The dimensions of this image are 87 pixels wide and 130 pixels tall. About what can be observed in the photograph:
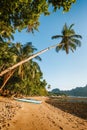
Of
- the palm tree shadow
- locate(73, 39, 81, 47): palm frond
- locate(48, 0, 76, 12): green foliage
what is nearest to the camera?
locate(48, 0, 76, 12): green foliage

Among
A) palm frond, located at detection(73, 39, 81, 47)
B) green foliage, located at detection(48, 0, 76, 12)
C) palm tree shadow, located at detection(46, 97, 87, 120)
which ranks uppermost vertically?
palm frond, located at detection(73, 39, 81, 47)

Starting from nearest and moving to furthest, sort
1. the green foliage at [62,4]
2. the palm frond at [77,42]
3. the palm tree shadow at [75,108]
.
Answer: the green foliage at [62,4]
the palm tree shadow at [75,108]
the palm frond at [77,42]

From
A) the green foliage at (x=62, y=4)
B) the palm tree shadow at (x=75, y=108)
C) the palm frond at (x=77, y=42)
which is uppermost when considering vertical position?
the palm frond at (x=77, y=42)

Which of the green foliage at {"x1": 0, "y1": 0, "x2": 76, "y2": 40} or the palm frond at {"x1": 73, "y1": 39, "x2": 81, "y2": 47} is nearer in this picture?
the green foliage at {"x1": 0, "y1": 0, "x2": 76, "y2": 40}

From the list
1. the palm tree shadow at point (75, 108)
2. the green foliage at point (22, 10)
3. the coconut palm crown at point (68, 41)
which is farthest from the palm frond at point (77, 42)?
the green foliage at point (22, 10)

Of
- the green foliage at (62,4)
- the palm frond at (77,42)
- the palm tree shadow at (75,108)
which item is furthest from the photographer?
the palm frond at (77,42)

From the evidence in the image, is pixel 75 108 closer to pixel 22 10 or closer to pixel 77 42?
pixel 77 42

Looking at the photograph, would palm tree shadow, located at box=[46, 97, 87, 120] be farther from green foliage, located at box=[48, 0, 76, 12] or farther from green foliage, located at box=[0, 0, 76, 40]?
green foliage, located at box=[48, 0, 76, 12]

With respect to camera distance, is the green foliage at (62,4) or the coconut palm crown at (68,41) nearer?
the green foliage at (62,4)

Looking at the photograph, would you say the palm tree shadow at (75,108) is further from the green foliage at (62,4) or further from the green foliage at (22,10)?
the green foliage at (62,4)

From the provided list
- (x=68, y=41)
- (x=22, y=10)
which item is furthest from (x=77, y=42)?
(x=22, y=10)

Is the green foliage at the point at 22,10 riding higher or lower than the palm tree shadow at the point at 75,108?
higher

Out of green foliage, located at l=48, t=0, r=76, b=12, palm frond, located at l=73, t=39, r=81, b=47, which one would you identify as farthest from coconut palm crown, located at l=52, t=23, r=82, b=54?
green foliage, located at l=48, t=0, r=76, b=12

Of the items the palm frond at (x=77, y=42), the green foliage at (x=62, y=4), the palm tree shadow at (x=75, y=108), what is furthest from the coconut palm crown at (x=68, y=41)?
the green foliage at (x=62, y=4)
